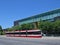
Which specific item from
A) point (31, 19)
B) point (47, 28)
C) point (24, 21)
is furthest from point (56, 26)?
point (24, 21)

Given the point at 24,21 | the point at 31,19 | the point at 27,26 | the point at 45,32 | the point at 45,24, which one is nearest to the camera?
the point at 45,24

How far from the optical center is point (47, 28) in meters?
76.4

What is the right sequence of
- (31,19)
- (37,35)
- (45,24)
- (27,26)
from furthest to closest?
(31,19) < (27,26) < (45,24) < (37,35)

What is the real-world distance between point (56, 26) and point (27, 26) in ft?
116

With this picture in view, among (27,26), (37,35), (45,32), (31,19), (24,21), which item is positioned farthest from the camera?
(24,21)

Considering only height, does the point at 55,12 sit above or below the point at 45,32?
above

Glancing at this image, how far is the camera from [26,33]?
8350 cm

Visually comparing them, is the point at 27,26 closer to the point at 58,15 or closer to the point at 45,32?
the point at 58,15

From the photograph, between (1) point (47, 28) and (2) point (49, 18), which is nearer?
(1) point (47, 28)

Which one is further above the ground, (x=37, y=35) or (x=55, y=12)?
(x=55, y=12)

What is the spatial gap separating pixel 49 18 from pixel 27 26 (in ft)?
42.9

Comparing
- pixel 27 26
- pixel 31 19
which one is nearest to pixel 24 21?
pixel 31 19

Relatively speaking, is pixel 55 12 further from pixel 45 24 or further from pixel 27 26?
pixel 45 24

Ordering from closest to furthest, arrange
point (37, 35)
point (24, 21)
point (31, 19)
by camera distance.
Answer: point (37, 35), point (31, 19), point (24, 21)
